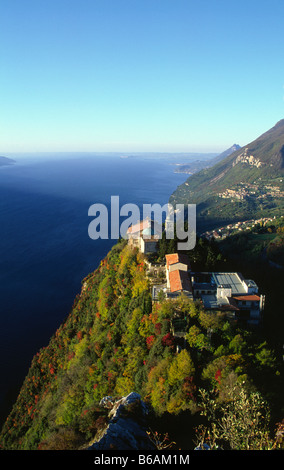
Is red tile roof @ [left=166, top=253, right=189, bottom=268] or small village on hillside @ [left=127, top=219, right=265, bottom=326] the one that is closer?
small village on hillside @ [left=127, top=219, right=265, bottom=326]

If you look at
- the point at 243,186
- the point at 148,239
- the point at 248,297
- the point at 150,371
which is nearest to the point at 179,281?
the point at 248,297

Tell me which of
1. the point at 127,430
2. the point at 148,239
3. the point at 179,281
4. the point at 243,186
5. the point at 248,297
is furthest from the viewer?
the point at 243,186

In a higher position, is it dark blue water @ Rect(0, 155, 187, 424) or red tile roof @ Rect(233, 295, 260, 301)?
red tile roof @ Rect(233, 295, 260, 301)

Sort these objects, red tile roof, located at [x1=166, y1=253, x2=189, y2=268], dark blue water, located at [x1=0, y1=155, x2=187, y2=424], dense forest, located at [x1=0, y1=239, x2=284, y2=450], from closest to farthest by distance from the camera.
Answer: dense forest, located at [x1=0, y1=239, x2=284, y2=450], red tile roof, located at [x1=166, y1=253, x2=189, y2=268], dark blue water, located at [x1=0, y1=155, x2=187, y2=424]

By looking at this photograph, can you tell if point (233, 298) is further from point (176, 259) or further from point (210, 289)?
point (176, 259)

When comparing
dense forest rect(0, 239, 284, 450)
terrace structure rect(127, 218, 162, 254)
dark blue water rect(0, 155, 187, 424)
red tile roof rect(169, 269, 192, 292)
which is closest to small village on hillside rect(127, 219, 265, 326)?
red tile roof rect(169, 269, 192, 292)

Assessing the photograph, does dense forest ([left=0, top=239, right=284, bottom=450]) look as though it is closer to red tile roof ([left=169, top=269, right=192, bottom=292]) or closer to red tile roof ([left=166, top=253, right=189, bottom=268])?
red tile roof ([left=169, top=269, right=192, bottom=292])
